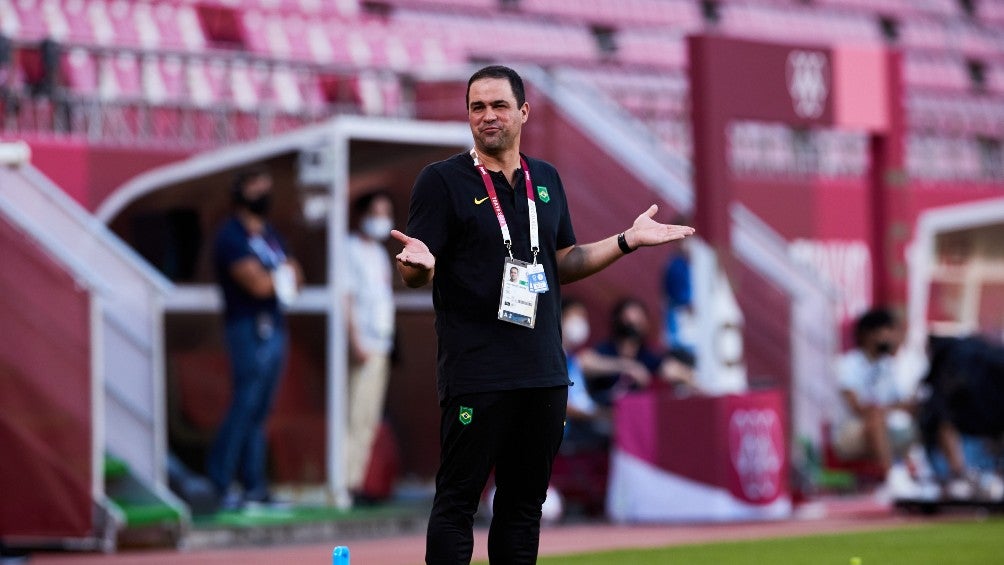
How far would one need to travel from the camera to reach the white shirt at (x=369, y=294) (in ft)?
36.4

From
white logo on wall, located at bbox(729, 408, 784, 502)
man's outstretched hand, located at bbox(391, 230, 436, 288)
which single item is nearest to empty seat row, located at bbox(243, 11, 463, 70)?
white logo on wall, located at bbox(729, 408, 784, 502)

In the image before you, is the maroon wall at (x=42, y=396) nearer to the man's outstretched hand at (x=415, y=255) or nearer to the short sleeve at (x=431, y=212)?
the short sleeve at (x=431, y=212)

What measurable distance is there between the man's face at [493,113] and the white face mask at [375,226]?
6.31 m

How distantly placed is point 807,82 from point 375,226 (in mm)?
3330

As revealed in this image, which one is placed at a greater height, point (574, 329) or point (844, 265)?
point (844, 265)

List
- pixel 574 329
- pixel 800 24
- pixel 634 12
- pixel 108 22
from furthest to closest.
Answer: pixel 800 24 < pixel 634 12 < pixel 108 22 < pixel 574 329

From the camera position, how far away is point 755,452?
11.1m

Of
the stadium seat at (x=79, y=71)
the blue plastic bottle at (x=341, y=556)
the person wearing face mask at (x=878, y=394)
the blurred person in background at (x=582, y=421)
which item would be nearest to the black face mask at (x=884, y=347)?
the person wearing face mask at (x=878, y=394)

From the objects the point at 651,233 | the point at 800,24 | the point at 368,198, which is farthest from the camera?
the point at 800,24

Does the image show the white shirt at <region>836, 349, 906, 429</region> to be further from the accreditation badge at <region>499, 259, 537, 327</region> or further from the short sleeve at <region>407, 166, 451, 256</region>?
the short sleeve at <region>407, 166, 451, 256</region>

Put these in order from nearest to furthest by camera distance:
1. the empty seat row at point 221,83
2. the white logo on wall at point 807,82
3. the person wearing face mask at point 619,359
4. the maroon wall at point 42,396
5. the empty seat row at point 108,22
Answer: the maroon wall at point 42,396
the white logo on wall at point 807,82
the person wearing face mask at point 619,359
the empty seat row at point 221,83
the empty seat row at point 108,22

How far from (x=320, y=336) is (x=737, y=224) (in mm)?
3974

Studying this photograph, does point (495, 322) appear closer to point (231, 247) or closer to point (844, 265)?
point (231, 247)

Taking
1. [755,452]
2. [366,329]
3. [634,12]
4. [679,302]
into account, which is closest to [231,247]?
[366,329]
